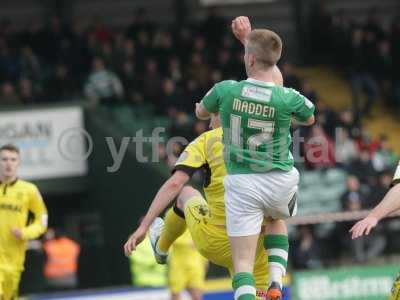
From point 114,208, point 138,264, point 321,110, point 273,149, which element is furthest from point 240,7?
point 273,149

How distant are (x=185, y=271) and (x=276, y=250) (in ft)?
24.0

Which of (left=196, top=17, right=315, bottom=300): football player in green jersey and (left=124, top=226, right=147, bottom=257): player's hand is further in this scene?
(left=124, top=226, right=147, bottom=257): player's hand

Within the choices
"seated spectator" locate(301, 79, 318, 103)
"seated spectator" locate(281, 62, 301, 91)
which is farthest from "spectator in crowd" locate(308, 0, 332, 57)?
"seated spectator" locate(301, 79, 318, 103)

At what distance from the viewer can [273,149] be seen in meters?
8.80

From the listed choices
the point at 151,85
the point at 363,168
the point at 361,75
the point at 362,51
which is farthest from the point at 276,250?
the point at 362,51

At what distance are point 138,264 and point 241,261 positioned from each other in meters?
8.23

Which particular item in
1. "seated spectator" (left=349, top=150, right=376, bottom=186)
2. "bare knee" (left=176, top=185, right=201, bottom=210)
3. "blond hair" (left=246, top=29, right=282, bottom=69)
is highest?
"blond hair" (left=246, top=29, right=282, bottom=69)

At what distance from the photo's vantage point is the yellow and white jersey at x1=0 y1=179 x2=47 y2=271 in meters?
12.4

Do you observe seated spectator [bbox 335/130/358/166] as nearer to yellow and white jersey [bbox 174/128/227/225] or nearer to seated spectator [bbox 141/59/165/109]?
seated spectator [bbox 141/59/165/109]

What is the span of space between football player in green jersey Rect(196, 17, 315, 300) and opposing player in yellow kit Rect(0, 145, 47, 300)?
3.97m

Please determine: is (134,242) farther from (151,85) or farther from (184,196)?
(151,85)

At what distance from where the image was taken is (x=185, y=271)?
53.6 feet

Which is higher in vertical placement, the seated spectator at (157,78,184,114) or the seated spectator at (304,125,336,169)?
the seated spectator at (157,78,184,114)

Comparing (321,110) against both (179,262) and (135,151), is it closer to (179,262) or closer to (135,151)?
(135,151)
